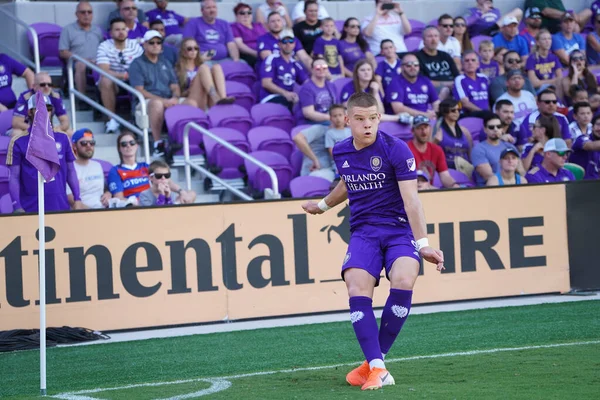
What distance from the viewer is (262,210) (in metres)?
11.2

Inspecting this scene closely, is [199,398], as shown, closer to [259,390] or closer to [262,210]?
[259,390]

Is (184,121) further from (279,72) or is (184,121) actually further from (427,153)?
(427,153)

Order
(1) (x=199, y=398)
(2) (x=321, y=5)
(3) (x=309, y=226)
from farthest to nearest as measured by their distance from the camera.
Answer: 1. (2) (x=321, y=5)
2. (3) (x=309, y=226)
3. (1) (x=199, y=398)

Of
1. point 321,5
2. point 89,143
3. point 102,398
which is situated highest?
point 321,5

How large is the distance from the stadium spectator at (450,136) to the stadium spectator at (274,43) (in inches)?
109

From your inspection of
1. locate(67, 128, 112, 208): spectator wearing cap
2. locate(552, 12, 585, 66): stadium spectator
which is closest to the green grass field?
locate(67, 128, 112, 208): spectator wearing cap

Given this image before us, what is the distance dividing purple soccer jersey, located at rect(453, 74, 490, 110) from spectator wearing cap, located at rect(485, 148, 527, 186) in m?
2.83

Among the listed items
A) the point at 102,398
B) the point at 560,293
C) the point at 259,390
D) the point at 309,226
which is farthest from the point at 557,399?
the point at 560,293

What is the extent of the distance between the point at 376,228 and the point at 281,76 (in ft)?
28.5

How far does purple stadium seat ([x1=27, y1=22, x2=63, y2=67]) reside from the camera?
605 inches

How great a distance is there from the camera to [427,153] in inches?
522

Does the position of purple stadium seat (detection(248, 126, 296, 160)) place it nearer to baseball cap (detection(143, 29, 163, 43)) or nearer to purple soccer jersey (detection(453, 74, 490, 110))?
baseball cap (detection(143, 29, 163, 43))

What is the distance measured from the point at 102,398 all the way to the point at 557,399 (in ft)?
9.85

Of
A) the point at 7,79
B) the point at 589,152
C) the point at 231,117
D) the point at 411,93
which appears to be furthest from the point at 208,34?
the point at 589,152
